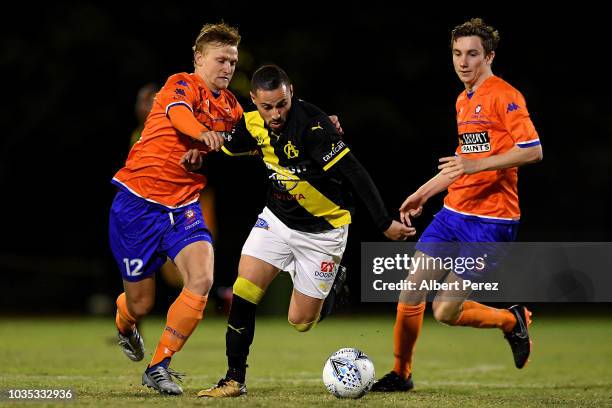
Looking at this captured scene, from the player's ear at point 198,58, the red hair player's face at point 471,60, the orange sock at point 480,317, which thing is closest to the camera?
the player's ear at point 198,58

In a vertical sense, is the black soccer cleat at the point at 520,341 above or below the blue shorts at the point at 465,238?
below

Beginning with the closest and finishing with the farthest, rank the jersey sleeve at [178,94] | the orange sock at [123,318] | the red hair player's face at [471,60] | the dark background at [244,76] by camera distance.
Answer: the jersey sleeve at [178,94]
the red hair player's face at [471,60]
the orange sock at [123,318]
the dark background at [244,76]

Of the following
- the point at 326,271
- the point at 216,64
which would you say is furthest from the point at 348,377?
the point at 216,64

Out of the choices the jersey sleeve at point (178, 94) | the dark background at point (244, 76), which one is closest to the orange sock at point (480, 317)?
the jersey sleeve at point (178, 94)

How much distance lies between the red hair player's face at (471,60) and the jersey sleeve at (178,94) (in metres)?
1.89

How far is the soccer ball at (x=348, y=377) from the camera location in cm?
622

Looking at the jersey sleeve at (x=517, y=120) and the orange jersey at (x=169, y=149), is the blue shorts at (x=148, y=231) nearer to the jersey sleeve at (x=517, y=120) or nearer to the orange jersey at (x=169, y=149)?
the orange jersey at (x=169, y=149)

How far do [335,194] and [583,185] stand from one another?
16.5m

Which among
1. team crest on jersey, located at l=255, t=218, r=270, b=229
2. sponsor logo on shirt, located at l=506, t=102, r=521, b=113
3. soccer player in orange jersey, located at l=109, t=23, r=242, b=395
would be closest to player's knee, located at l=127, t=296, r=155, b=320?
soccer player in orange jersey, located at l=109, t=23, r=242, b=395

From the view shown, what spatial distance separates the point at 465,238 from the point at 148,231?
2.27m

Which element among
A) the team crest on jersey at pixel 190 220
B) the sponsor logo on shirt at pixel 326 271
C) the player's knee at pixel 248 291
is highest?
the team crest on jersey at pixel 190 220

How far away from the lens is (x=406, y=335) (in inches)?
282

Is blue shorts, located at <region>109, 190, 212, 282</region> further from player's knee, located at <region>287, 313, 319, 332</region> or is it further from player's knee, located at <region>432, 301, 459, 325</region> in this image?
player's knee, located at <region>432, 301, 459, 325</region>

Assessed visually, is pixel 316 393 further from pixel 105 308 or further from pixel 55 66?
pixel 55 66
